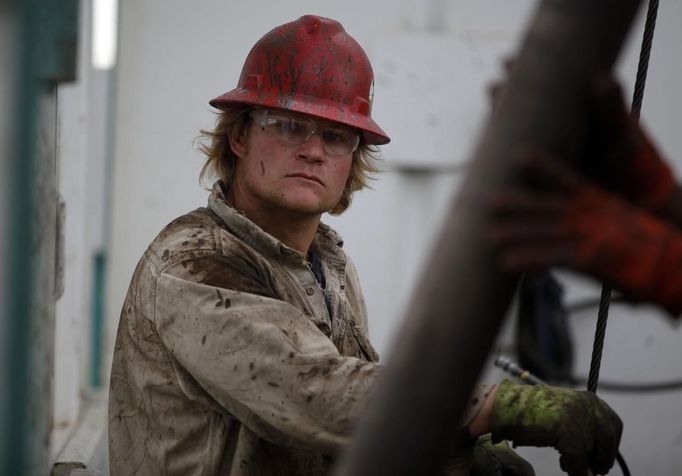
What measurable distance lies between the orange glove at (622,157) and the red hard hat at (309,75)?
138cm

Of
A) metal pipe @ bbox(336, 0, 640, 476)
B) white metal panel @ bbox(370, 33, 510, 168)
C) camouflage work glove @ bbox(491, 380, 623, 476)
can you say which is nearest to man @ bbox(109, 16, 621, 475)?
camouflage work glove @ bbox(491, 380, 623, 476)

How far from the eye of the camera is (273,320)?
2201mm

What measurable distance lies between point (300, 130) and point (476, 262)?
4.82ft

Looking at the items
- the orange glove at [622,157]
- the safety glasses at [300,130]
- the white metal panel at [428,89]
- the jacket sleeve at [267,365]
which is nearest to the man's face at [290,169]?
the safety glasses at [300,130]

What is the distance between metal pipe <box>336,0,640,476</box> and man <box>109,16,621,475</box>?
0.73m

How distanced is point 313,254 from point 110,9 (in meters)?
2.57

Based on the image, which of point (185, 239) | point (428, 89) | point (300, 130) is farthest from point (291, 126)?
point (428, 89)

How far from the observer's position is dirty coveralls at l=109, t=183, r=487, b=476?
212 centimetres

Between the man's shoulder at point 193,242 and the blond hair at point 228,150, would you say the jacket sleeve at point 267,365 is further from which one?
the blond hair at point 228,150

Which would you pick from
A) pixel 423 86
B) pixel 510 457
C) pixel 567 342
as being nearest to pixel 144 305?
pixel 510 457

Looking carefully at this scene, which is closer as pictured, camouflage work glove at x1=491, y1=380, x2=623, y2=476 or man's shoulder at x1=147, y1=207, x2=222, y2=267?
camouflage work glove at x1=491, y1=380, x2=623, y2=476

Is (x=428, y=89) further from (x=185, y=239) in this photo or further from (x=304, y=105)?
(x=185, y=239)

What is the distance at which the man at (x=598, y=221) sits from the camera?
4.17ft

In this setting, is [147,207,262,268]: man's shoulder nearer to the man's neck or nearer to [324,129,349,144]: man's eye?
the man's neck
